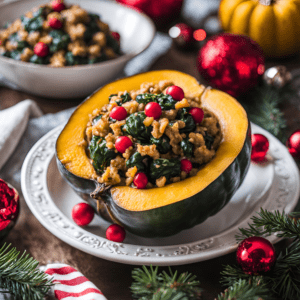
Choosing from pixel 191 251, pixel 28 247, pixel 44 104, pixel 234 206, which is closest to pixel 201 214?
pixel 191 251

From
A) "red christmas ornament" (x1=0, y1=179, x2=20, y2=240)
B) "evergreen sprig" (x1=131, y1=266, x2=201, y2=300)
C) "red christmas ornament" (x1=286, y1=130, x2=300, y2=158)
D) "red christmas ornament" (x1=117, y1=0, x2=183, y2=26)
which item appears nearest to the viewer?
"evergreen sprig" (x1=131, y1=266, x2=201, y2=300)

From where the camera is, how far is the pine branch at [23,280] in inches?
34.9

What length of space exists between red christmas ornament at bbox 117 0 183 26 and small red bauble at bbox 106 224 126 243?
161 cm

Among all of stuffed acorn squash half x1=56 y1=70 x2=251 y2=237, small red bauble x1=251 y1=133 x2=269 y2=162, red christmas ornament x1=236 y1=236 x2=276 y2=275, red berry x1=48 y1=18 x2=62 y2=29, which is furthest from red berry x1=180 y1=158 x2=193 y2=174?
red berry x1=48 y1=18 x2=62 y2=29

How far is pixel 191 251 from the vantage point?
97 cm

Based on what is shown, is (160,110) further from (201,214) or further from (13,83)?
(13,83)

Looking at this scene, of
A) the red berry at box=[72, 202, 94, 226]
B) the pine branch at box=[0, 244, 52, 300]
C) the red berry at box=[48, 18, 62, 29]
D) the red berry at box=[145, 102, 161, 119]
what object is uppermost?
the red berry at box=[145, 102, 161, 119]

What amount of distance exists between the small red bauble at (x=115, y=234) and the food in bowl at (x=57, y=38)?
2.88 ft

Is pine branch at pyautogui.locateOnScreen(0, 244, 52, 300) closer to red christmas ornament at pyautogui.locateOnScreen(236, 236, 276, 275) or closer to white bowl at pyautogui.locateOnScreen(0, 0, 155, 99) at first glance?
red christmas ornament at pyautogui.locateOnScreen(236, 236, 276, 275)

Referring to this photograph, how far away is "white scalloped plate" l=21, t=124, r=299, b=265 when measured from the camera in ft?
3.14

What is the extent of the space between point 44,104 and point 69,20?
406 mm

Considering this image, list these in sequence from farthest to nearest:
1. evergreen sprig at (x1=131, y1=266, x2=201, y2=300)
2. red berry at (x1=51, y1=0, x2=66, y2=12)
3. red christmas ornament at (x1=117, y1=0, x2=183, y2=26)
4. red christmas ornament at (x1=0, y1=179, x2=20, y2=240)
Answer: red christmas ornament at (x1=117, y1=0, x2=183, y2=26), red berry at (x1=51, y1=0, x2=66, y2=12), red christmas ornament at (x1=0, y1=179, x2=20, y2=240), evergreen sprig at (x1=131, y1=266, x2=201, y2=300)

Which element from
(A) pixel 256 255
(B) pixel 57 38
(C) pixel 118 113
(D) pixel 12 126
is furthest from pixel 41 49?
(A) pixel 256 255

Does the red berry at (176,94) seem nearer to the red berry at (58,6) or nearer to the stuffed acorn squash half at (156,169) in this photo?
the stuffed acorn squash half at (156,169)
